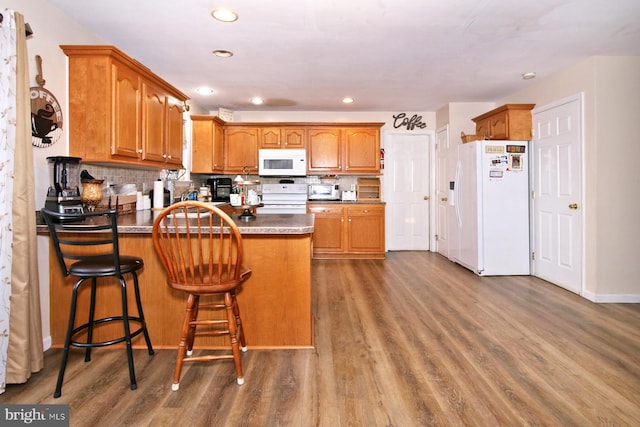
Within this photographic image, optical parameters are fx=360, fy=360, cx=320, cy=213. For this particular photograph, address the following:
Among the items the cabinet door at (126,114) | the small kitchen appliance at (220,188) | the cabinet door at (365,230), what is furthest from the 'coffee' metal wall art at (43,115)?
the cabinet door at (365,230)

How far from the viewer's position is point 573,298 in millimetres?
3465

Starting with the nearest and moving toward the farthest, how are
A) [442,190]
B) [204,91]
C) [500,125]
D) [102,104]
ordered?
[102,104] → [500,125] → [204,91] → [442,190]

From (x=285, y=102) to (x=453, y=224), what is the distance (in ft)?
9.70

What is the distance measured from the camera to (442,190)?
18.6 ft

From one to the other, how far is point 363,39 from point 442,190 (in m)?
3.27

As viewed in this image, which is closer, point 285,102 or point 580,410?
point 580,410

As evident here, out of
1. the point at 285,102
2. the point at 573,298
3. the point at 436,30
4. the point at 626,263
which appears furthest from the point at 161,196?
the point at 626,263

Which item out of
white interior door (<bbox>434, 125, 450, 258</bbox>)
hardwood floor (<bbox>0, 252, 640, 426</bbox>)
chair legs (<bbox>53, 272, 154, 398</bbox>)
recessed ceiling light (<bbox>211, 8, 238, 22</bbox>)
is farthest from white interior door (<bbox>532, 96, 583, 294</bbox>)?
chair legs (<bbox>53, 272, 154, 398</bbox>)

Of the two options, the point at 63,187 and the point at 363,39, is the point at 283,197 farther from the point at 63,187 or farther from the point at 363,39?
the point at 63,187

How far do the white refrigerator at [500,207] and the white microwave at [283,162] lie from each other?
7.93ft

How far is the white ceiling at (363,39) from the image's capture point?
8.23ft

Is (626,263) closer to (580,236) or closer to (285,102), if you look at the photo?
(580,236)

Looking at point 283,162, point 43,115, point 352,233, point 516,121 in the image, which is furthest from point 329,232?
point 43,115

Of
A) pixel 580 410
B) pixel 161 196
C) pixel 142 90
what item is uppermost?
pixel 142 90
